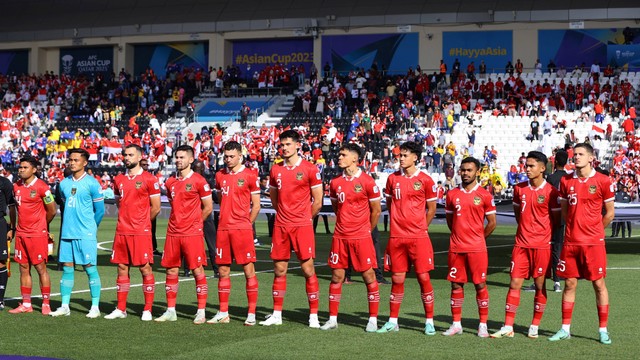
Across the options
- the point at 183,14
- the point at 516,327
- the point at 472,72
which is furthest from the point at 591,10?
the point at 516,327

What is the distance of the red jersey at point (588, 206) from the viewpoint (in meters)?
10.9

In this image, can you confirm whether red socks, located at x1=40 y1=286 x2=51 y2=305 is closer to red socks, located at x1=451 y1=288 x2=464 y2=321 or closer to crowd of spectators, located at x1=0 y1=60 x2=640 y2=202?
red socks, located at x1=451 y1=288 x2=464 y2=321

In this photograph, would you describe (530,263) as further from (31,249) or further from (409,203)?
(31,249)

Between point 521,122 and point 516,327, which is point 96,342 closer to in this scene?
point 516,327

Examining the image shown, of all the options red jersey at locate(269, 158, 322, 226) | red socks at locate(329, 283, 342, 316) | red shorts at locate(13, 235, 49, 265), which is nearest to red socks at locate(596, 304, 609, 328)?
red socks at locate(329, 283, 342, 316)

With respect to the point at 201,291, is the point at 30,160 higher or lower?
higher

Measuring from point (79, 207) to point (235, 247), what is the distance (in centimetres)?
214

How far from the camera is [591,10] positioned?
47.9 metres

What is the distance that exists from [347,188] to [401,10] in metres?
40.5

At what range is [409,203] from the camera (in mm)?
11602

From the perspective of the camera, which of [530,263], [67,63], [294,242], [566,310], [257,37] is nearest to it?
[566,310]

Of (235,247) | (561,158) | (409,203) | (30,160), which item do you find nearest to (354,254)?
(409,203)

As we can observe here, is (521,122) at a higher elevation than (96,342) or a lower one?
higher

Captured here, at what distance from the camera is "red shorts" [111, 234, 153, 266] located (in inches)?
488
